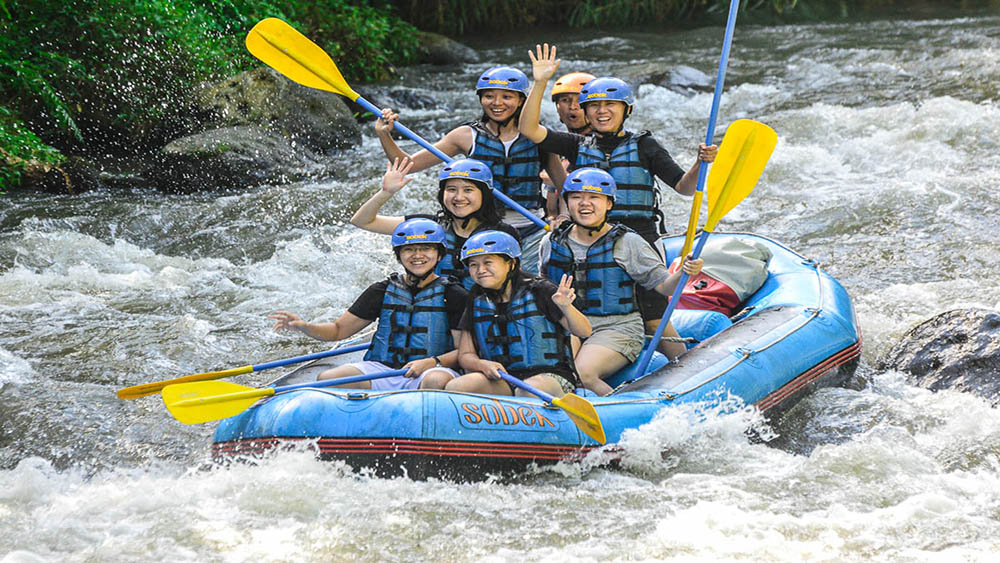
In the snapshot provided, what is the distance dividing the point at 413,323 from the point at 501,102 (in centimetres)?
130

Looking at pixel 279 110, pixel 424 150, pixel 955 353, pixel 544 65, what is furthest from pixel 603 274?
pixel 279 110

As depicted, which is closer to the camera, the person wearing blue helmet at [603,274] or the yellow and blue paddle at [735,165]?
the person wearing blue helmet at [603,274]

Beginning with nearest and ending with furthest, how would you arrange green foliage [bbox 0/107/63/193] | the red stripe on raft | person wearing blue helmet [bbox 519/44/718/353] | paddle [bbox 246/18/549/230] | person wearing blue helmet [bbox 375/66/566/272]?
the red stripe on raft
person wearing blue helmet [bbox 519/44/718/353]
person wearing blue helmet [bbox 375/66/566/272]
paddle [bbox 246/18/549/230]
green foliage [bbox 0/107/63/193]

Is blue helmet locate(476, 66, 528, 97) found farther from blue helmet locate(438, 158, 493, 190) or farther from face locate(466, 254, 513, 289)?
face locate(466, 254, 513, 289)

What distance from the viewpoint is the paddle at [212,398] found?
3.87 m

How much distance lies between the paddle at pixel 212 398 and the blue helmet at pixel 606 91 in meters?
1.72

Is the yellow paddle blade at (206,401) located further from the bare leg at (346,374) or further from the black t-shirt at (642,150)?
the black t-shirt at (642,150)

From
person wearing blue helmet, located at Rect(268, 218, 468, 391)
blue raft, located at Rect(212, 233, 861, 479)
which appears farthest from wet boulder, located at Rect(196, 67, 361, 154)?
person wearing blue helmet, located at Rect(268, 218, 468, 391)

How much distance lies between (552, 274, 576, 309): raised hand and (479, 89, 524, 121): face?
126 centimetres

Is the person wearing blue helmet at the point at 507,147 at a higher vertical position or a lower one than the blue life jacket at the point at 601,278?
higher

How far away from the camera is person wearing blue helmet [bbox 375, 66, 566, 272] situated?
493cm

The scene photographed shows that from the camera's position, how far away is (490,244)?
408 cm

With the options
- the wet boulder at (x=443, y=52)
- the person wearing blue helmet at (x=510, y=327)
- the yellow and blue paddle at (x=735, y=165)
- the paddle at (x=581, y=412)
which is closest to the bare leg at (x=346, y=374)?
the person wearing blue helmet at (x=510, y=327)

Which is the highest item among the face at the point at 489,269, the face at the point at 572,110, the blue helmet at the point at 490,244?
the face at the point at 572,110
